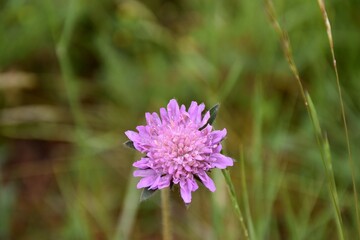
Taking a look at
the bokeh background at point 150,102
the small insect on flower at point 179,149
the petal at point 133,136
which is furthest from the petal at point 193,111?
the bokeh background at point 150,102

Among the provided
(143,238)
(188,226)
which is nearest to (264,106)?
(188,226)

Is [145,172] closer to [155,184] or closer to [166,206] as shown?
[155,184]

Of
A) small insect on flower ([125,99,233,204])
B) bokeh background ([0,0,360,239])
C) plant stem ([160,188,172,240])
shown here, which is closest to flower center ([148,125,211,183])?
small insect on flower ([125,99,233,204])

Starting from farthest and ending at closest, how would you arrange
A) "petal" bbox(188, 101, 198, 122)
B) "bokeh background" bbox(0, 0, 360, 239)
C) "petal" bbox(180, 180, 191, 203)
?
1. "bokeh background" bbox(0, 0, 360, 239)
2. "petal" bbox(188, 101, 198, 122)
3. "petal" bbox(180, 180, 191, 203)

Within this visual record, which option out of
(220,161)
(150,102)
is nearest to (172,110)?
(220,161)

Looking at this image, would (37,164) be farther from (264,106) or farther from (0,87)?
(264,106)

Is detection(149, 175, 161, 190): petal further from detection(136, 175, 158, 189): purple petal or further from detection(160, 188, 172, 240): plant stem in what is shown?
detection(160, 188, 172, 240): plant stem
